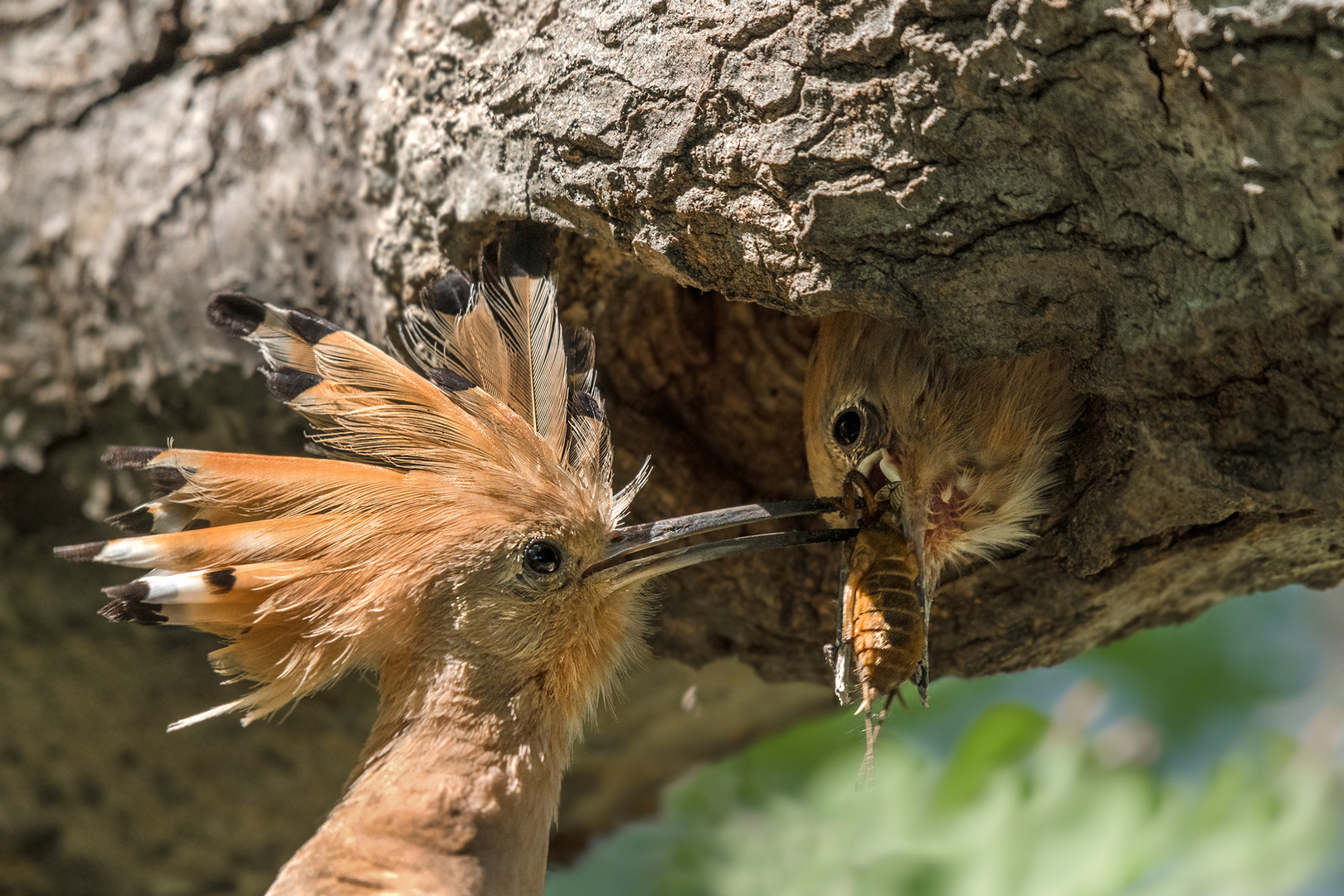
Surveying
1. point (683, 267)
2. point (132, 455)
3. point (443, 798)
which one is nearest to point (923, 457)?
point (683, 267)


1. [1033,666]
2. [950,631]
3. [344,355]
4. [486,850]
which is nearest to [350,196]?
[344,355]

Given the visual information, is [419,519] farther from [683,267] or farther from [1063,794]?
[1063,794]

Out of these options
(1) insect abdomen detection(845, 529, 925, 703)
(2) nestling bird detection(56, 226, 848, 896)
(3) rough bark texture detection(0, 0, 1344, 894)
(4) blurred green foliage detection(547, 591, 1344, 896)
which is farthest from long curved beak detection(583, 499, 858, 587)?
(4) blurred green foliage detection(547, 591, 1344, 896)

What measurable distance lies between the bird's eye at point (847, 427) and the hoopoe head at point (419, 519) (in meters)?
0.22

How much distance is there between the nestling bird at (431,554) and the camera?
7.32 feet

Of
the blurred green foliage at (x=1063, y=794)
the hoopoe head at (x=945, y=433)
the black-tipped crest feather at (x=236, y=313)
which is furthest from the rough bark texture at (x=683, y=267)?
the black-tipped crest feather at (x=236, y=313)

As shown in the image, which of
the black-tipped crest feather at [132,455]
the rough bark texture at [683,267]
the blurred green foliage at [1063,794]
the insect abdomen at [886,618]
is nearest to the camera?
the rough bark texture at [683,267]

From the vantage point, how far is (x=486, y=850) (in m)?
2.28

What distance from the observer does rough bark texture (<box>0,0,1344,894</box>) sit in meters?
1.65

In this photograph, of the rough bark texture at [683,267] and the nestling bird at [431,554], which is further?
the nestling bird at [431,554]

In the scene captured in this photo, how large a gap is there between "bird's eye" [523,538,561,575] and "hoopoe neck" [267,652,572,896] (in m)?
0.24

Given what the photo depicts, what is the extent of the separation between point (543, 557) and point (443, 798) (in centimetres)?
52

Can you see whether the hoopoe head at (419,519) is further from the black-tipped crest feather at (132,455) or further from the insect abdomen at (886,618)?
the insect abdomen at (886,618)

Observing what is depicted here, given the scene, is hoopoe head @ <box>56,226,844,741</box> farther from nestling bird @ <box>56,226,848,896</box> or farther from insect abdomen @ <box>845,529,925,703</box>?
insect abdomen @ <box>845,529,925,703</box>
